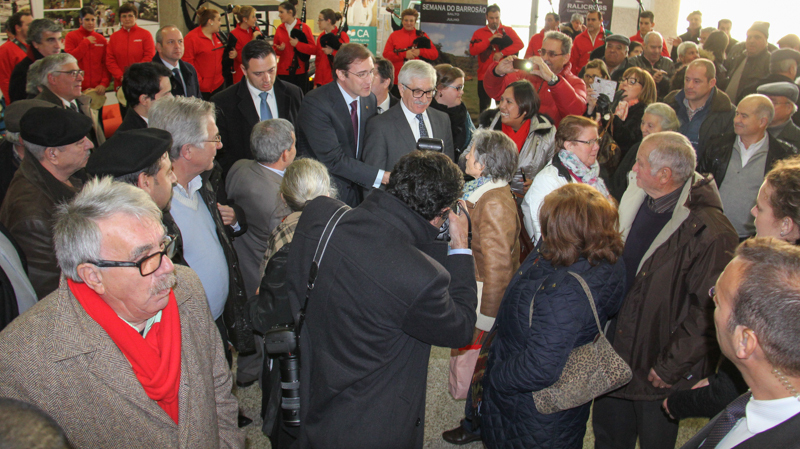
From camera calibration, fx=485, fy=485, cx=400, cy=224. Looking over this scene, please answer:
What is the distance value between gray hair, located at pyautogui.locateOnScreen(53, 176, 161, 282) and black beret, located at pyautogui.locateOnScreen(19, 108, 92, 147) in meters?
1.03

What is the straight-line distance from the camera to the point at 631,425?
7.77ft

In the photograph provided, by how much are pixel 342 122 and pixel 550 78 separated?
1967mm

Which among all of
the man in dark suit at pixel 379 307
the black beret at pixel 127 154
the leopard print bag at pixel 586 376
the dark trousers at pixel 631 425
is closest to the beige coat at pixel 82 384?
the man in dark suit at pixel 379 307

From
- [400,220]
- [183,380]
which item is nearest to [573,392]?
[400,220]

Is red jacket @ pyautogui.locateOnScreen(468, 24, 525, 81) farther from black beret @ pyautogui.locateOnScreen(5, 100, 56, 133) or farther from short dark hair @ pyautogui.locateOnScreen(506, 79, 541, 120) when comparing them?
black beret @ pyautogui.locateOnScreen(5, 100, 56, 133)

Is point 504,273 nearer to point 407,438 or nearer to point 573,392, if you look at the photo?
point 573,392

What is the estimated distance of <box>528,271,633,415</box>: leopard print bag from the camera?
1.81 meters

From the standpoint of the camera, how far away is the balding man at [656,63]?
20.2 feet

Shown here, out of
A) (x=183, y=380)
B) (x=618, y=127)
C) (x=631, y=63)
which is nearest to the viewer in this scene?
(x=183, y=380)

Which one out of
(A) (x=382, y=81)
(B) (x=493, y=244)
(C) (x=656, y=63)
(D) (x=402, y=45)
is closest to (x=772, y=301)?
(B) (x=493, y=244)

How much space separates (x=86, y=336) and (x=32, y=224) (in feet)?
3.44

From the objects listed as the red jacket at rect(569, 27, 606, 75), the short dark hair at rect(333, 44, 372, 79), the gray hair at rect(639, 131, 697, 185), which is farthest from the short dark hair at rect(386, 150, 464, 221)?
the red jacket at rect(569, 27, 606, 75)

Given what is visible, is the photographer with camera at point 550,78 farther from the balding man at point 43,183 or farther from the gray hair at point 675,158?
the balding man at point 43,183

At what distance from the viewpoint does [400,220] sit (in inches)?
60.3
